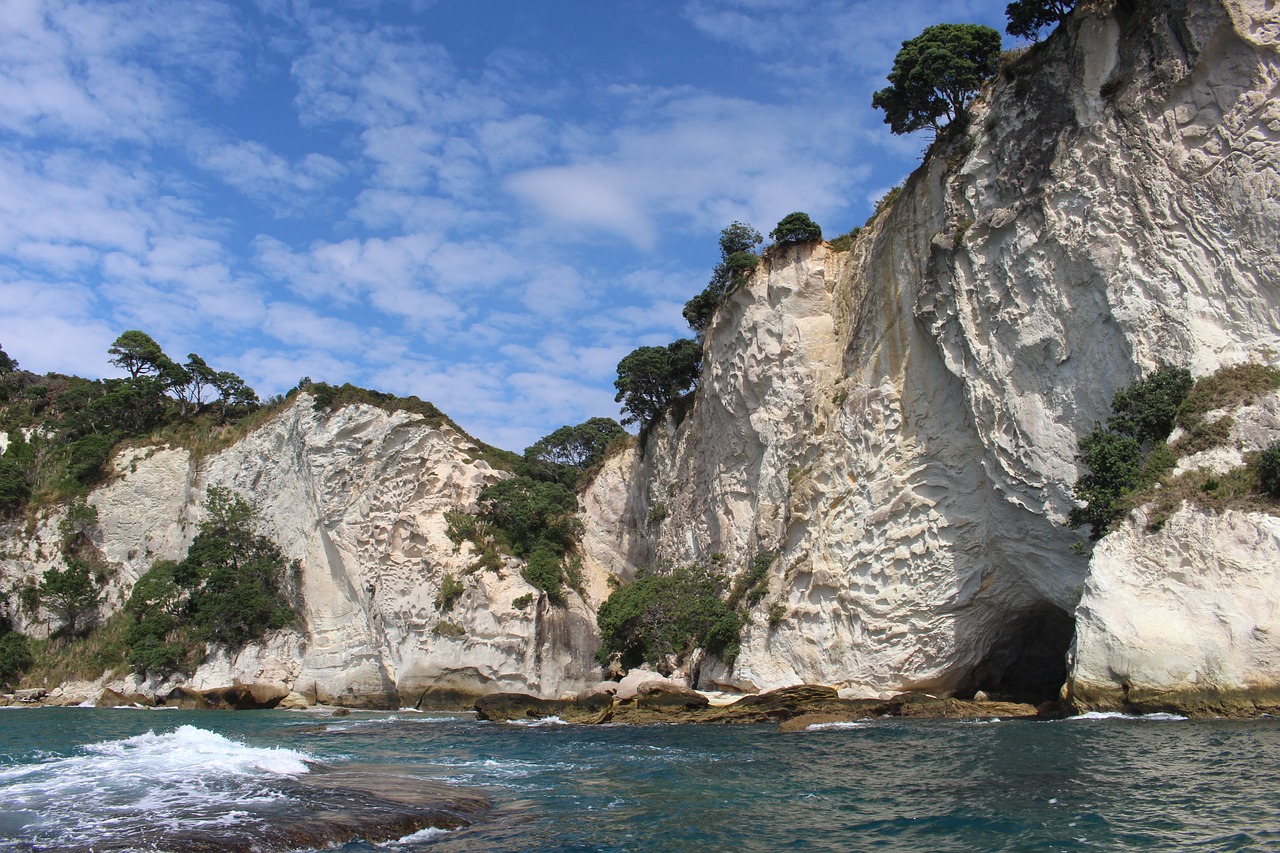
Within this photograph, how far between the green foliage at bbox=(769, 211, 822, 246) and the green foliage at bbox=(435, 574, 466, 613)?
20218 mm

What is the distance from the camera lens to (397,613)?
38.4m

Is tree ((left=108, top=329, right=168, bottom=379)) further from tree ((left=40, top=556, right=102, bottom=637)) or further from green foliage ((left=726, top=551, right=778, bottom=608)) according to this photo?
green foliage ((left=726, top=551, right=778, bottom=608))

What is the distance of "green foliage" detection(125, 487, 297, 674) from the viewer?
39.8 m

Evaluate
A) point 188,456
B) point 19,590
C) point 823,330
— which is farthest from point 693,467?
point 19,590

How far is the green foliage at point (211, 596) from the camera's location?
39.8 metres

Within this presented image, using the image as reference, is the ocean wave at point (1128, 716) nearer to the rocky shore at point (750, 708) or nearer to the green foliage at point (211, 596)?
the rocky shore at point (750, 708)

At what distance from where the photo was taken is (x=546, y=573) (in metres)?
38.9

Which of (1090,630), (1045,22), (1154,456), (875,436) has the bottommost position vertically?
(1090,630)

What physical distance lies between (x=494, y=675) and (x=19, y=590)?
27926mm

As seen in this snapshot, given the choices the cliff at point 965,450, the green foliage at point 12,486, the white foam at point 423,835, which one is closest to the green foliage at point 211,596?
the cliff at point 965,450

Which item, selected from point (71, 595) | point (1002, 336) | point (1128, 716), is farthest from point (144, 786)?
point (71, 595)

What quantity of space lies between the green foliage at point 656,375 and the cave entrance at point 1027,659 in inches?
817

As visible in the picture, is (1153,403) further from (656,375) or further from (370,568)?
(370,568)

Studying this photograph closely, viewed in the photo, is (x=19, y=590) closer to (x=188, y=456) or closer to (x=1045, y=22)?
(x=188, y=456)
